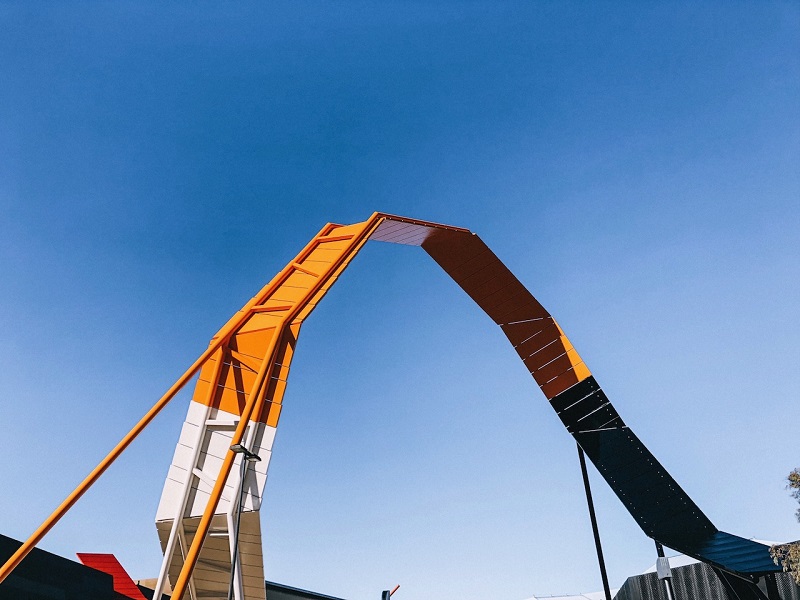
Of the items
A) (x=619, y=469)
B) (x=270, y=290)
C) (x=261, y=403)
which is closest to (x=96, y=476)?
(x=261, y=403)

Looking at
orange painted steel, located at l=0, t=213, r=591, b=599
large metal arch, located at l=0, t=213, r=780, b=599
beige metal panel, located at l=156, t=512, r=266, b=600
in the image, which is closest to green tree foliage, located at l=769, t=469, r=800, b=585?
large metal arch, located at l=0, t=213, r=780, b=599

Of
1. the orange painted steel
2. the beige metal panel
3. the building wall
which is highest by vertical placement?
A: the orange painted steel

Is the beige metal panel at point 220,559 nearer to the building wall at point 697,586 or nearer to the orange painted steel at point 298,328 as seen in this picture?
the orange painted steel at point 298,328

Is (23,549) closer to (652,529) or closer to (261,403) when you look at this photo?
(261,403)

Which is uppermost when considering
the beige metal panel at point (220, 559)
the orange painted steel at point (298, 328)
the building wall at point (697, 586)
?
the orange painted steel at point (298, 328)

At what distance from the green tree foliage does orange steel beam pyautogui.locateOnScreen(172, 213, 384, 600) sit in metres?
15.3

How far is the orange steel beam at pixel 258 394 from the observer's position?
1584 centimetres

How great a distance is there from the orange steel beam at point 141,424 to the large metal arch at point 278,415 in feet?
0.10

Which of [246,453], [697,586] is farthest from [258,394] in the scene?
[697,586]

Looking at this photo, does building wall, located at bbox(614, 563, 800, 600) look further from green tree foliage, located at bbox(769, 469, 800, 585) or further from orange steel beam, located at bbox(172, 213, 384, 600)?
orange steel beam, located at bbox(172, 213, 384, 600)

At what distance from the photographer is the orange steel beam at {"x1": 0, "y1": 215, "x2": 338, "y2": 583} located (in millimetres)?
16453

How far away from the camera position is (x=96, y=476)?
1766cm

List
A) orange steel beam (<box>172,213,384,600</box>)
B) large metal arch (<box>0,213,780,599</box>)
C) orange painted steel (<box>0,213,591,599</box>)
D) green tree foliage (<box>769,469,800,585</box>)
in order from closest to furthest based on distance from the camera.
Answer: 1. orange steel beam (<box>172,213,384,600</box>)
2. orange painted steel (<box>0,213,591,599</box>)
3. large metal arch (<box>0,213,780,599</box>)
4. green tree foliage (<box>769,469,800,585</box>)

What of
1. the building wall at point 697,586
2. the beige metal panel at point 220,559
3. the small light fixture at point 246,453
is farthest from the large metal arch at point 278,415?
the building wall at point 697,586
